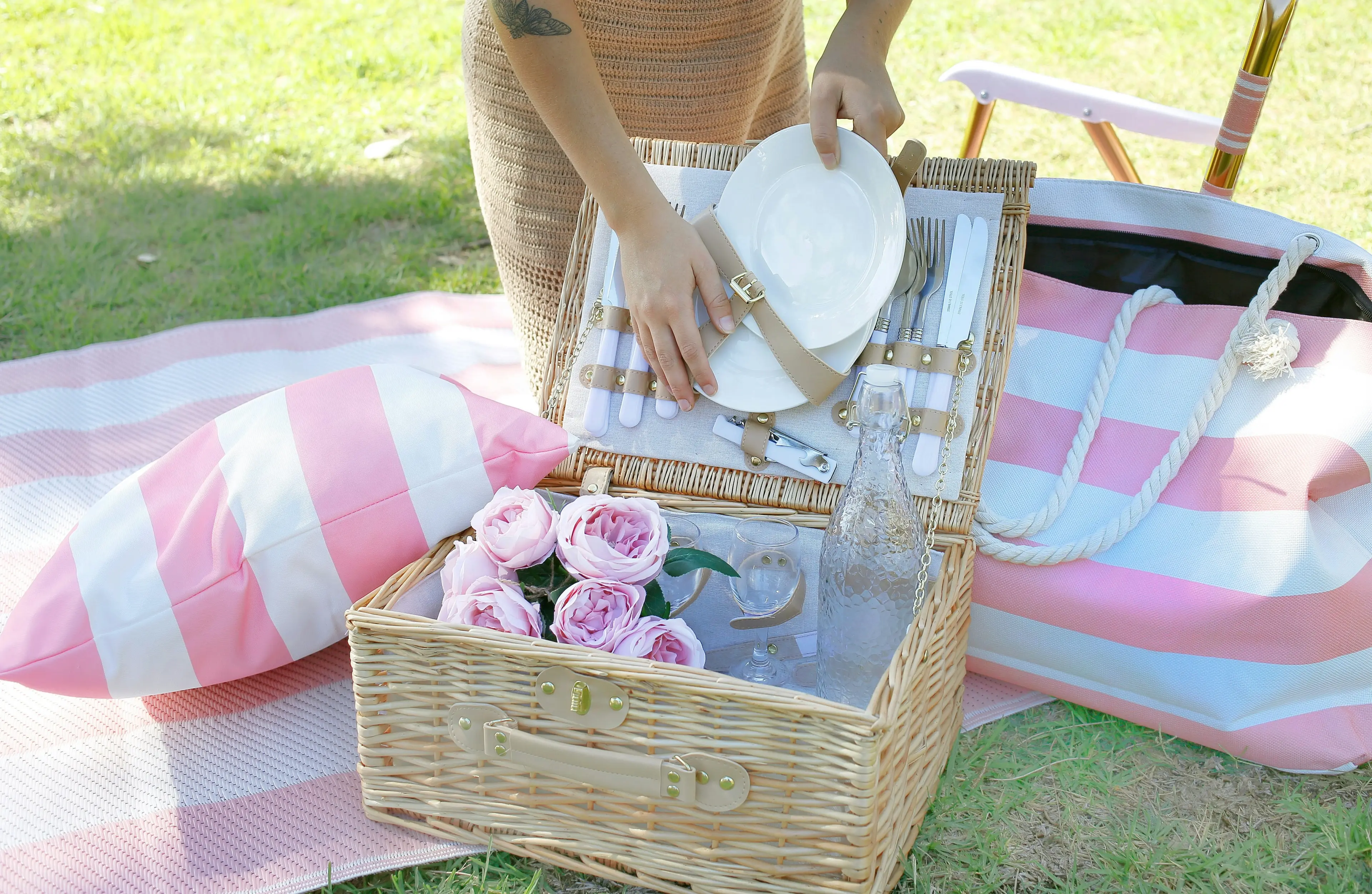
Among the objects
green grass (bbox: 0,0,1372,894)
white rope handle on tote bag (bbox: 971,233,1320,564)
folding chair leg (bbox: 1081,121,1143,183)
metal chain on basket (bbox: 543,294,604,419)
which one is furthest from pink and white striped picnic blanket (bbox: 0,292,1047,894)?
folding chair leg (bbox: 1081,121,1143,183)

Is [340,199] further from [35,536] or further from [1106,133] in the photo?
[1106,133]

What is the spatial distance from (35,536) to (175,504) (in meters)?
0.53

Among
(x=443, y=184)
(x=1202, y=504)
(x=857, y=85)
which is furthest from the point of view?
(x=443, y=184)

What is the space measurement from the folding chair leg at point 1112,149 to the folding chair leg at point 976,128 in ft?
0.55

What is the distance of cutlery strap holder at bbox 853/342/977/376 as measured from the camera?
1.18 metres

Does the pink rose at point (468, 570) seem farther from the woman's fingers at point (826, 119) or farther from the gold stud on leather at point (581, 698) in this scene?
the woman's fingers at point (826, 119)

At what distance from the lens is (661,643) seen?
3.28 ft

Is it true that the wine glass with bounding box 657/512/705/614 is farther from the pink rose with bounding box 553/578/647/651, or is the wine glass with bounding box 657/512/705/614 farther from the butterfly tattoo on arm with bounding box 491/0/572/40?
the butterfly tattoo on arm with bounding box 491/0/572/40

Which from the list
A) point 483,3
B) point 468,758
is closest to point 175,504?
point 468,758

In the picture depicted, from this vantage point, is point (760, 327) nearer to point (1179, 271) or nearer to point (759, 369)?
point (759, 369)

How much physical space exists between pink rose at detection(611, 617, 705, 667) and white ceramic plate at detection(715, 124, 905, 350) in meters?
0.40

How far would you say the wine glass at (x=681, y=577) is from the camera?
1.15 metres

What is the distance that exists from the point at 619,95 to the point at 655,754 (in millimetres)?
1009

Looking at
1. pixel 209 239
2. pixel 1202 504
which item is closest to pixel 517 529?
pixel 1202 504
